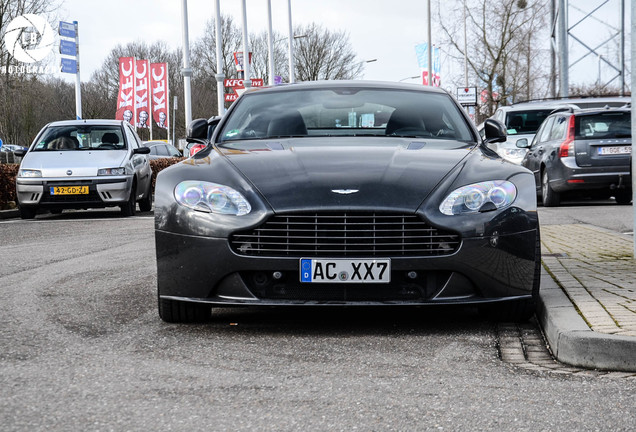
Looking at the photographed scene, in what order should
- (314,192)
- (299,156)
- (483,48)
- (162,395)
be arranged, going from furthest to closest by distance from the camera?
(483,48), (299,156), (314,192), (162,395)

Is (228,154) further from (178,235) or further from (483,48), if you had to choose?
(483,48)

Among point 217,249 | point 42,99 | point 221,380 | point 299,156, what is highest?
point 42,99

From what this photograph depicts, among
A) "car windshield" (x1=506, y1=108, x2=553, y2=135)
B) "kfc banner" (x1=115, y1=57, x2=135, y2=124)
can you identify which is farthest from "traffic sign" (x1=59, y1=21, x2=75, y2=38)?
"kfc banner" (x1=115, y1=57, x2=135, y2=124)

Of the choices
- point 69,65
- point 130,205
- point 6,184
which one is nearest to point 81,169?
point 130,205

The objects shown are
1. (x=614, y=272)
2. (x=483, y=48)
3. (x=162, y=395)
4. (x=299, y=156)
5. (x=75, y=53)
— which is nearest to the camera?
(x=162, y=395)

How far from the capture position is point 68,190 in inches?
645

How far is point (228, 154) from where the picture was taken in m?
5.97

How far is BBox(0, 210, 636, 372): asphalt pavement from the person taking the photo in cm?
448

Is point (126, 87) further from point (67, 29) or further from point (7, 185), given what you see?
point (7, 185)

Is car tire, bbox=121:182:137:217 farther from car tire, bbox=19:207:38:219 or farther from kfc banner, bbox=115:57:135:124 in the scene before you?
kfc banner, bbox=115:57:135:124

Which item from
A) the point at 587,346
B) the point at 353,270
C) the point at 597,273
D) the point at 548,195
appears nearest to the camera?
the point at 587,346

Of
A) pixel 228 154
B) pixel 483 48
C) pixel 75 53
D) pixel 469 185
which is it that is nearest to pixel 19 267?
pixel 228 154

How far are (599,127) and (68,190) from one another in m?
8.70

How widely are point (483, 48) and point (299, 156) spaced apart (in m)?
41.2
